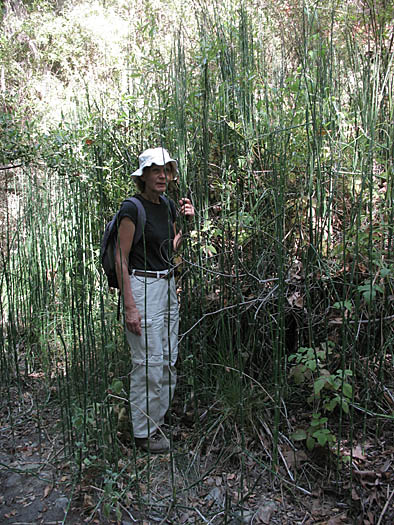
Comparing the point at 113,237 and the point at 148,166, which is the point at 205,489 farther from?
the point at 148,166

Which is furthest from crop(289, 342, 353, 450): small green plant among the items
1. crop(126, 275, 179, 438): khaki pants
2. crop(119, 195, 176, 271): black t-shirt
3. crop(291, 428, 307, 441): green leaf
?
crop(119, 195, 176, 271): black t-shirt

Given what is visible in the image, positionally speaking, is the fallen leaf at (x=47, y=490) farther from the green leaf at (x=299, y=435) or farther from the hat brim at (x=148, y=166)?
the hat brim at (x=148, y=166)

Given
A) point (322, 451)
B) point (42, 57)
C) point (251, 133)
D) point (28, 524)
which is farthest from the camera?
point (42, 57)

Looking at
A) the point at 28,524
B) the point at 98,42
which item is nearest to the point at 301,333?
the point at 28,524

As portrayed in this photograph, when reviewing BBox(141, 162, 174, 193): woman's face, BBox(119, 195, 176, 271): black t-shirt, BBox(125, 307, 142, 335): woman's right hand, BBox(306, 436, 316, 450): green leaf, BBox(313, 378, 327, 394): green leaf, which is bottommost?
BBox(306, 436, 316, 450): green leaf

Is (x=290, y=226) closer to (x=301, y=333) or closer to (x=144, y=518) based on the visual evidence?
(x=301, y=333)

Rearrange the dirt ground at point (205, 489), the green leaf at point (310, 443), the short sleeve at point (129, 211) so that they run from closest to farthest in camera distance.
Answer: the dirt ground at point (205, 489) < the green leaf at point (310, 443) < the short sleeve at point (129, 211)

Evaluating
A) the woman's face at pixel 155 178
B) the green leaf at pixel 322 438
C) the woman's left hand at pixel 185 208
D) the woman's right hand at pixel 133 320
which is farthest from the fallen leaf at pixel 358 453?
the woman's face at pixel 155 178

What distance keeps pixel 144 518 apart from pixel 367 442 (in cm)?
81

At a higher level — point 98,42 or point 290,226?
point 98,42

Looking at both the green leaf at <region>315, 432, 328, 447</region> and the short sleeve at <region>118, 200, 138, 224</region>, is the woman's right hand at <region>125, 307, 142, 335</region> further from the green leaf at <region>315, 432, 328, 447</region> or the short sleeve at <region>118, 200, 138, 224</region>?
the green leaf at <region>315, 432, 328, 447</region>

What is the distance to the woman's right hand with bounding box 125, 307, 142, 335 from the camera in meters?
1.75

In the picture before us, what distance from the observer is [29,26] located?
654 centimetres

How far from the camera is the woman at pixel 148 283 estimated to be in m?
1.75
